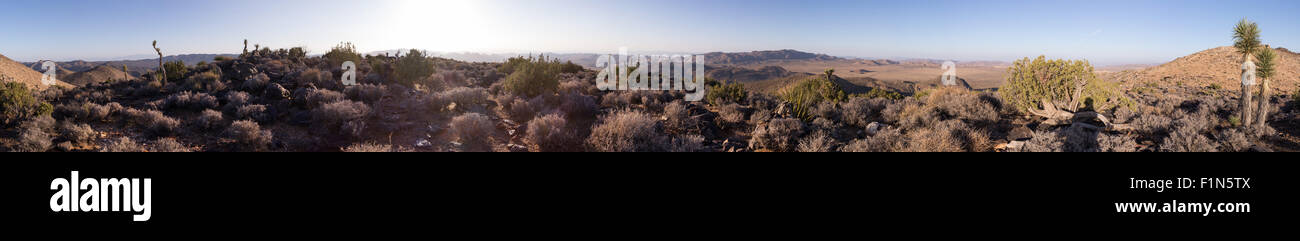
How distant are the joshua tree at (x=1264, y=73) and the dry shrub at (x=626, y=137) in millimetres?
11214

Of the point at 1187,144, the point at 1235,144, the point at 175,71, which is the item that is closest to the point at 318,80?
the point at 175,71

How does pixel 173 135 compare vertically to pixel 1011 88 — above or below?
below

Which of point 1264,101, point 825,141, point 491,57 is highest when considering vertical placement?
point 491,57

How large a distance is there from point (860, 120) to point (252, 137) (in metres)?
10.6

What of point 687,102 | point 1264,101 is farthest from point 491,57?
point 1264,101

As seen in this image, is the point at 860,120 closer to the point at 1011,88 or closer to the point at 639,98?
the point at 1011,88

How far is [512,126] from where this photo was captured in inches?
313

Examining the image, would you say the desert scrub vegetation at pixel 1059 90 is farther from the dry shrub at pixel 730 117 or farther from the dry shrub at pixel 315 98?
the dry shrub at pixel 315 98

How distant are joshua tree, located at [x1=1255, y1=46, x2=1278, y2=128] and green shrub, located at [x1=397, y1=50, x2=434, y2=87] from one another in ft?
64.6

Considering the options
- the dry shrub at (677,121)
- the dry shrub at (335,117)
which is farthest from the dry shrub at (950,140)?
the dry shrub at (335,117)

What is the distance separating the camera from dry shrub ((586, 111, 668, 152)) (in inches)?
238

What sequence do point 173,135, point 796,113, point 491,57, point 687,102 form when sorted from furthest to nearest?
Result: point 491,57
point 687,102
point 796,113
point 173,135
